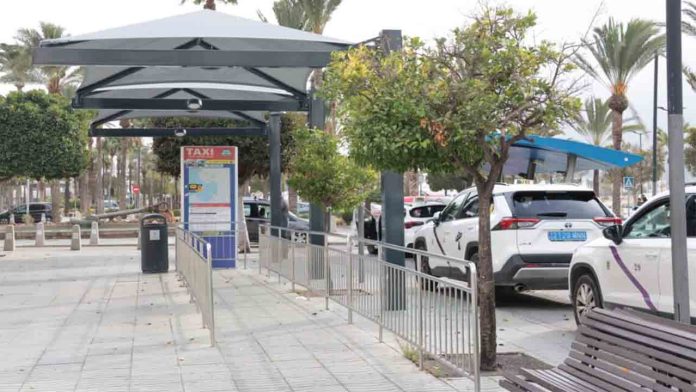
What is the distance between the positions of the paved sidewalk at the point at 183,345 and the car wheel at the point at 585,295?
2.39 meters

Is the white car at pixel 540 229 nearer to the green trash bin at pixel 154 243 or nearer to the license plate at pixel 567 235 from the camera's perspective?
the license plate at pixel 567 235

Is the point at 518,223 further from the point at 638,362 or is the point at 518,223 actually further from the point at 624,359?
the point at 638,362

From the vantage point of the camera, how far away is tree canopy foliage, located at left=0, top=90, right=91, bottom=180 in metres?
37.2

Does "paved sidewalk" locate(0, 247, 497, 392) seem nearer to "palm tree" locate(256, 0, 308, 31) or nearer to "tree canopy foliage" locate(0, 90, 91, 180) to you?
"palm tree" locate(256, 0, 308, 31)

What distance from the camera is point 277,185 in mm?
19281

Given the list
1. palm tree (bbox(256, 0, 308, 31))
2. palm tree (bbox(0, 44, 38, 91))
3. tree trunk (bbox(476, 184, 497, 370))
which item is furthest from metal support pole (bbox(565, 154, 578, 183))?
palm tree (bbox(0, 44, 38, 91))

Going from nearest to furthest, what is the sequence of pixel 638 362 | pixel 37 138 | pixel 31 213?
pixel 638 362
pixel 37 138
pixel 31 213

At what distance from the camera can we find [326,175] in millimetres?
14258

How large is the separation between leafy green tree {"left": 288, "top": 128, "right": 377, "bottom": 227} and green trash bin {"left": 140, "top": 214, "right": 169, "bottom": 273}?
3.89 m

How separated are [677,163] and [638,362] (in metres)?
1.75

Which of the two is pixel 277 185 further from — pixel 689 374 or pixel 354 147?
pixel 689 374

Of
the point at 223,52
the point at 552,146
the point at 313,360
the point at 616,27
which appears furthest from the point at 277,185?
the point at 616,27

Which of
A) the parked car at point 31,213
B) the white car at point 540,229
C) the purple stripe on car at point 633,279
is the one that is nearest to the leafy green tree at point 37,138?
the parked car at point 31,213

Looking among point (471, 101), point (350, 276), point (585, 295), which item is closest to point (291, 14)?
point (350, 276)
